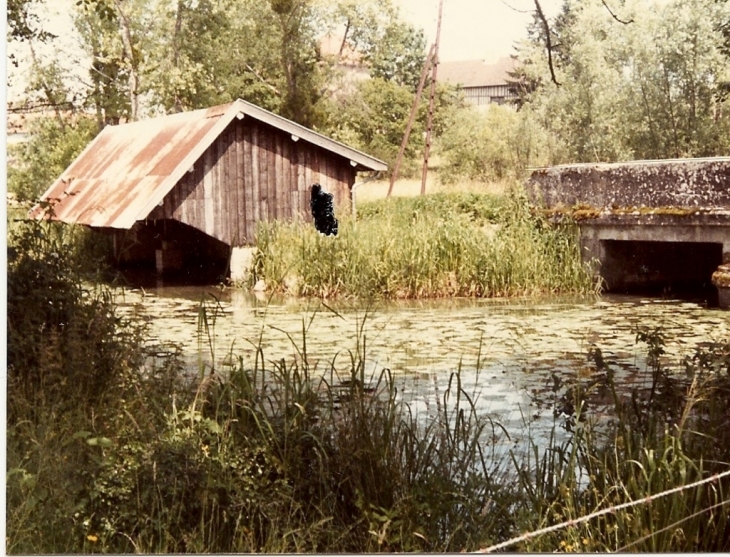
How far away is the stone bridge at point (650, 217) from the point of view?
3.35 meters

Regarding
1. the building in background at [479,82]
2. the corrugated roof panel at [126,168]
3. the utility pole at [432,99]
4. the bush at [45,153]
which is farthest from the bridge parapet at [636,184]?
the bush at [45,153]

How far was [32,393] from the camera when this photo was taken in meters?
2.94

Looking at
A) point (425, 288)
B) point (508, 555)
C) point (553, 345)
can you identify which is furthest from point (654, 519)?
point (425, 288)

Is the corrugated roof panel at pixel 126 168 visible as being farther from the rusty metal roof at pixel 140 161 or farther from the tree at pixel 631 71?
the tree at pixel 631 71

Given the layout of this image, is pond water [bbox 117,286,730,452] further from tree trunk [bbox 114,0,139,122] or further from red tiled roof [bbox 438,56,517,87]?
red tiled roof [bbox 438,56,517,87]

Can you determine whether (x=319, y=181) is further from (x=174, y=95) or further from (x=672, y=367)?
(x=672, y=367)

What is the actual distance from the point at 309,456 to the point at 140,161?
1.13m

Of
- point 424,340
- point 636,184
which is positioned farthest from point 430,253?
point 636,184

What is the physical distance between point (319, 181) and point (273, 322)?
50 cm

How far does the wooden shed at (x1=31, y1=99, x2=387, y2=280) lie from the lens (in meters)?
3.09

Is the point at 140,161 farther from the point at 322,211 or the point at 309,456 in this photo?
the point at 309,456

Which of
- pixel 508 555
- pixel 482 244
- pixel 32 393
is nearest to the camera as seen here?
pixel 508 555

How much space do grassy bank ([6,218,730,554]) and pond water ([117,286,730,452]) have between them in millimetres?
47

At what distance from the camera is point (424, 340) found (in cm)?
331
